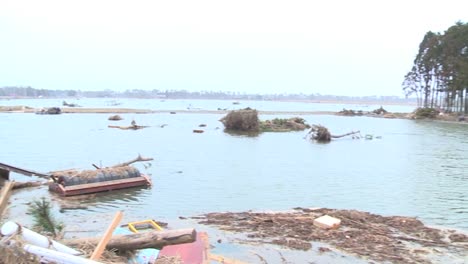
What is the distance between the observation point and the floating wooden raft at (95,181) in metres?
19.7

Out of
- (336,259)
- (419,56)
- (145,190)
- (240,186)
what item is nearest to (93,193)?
(145,190)

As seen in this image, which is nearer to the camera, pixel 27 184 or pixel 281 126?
pixel 27 184

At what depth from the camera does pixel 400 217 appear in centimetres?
1634

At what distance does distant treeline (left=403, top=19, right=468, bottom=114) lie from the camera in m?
87.1

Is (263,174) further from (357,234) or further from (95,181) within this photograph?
(357,234)

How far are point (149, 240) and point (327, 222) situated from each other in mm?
8708

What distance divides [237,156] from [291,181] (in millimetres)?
11666

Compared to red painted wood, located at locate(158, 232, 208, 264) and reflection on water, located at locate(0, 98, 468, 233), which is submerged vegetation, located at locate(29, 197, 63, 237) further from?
reflection on water, located at locate(0, 98, 468, 233)

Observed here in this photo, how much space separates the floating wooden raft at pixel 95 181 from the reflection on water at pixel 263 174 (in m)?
0.48

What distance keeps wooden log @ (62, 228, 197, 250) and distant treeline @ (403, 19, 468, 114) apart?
→ 8536cm

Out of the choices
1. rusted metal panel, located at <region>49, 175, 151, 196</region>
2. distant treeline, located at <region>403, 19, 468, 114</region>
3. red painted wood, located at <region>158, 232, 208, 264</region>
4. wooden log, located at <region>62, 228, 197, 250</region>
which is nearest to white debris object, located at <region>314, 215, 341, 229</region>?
red painted wood, located at <region>158, 232, 208, 264</region>

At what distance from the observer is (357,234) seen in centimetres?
1375

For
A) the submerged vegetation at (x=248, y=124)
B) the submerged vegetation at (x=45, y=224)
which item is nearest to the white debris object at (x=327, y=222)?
the submerged vegetation at (x=45, y=224)

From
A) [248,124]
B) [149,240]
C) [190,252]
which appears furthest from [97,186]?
[248,124]
